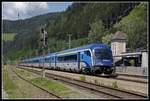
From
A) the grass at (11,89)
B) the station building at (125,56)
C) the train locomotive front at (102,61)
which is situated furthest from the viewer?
the station building at (125,56)

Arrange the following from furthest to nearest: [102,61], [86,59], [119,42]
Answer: [119,42], [86,59], [102,61]

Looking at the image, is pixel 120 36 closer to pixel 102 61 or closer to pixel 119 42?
pixel 119 42

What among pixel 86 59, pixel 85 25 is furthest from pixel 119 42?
pixel 85 25

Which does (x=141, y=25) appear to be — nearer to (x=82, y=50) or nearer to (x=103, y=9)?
(x=82, y=50)

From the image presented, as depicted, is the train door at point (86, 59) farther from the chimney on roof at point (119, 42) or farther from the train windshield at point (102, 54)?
the chimney on roof at point (119, 42)

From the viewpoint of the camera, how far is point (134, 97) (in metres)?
18.6

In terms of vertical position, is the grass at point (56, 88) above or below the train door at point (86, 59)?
below

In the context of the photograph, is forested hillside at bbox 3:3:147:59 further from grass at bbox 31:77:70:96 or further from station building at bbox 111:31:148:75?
grass at bbox 31:77:70:96

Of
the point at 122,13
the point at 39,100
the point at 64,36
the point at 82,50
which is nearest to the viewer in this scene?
the point at 39,100

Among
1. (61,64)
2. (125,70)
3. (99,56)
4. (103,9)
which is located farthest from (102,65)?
(103,9)

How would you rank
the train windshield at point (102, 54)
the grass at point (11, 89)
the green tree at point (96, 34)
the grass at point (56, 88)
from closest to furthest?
the grass at point (11, 89) → the grass at point (56, 88) → the train windshield at point (102, 54) → the green tree at point (96, 34)

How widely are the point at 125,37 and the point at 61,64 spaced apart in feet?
88.3

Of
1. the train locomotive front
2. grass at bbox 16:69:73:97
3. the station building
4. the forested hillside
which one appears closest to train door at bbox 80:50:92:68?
the train locomotive front

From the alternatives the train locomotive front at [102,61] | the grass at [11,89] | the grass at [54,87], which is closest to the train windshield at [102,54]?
the train locomotive front at [102,61]
